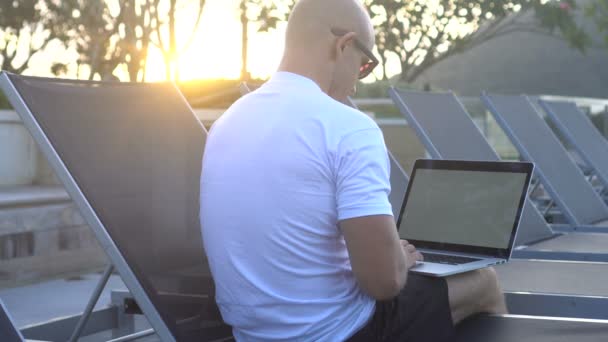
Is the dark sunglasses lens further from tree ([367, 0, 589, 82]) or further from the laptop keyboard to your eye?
tree ([367, 0, 589, 82])

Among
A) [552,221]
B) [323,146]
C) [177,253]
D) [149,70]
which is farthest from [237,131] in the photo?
[149,70]

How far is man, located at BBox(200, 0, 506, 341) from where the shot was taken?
89.7 inches

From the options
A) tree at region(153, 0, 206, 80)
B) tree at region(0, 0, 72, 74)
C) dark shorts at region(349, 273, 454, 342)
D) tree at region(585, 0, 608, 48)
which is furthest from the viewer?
tree at region(585, 0, 608, 48)

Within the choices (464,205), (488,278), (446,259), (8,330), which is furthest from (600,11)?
(8,330)

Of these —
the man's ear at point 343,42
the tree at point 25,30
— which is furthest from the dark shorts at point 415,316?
the tree at point 25,30

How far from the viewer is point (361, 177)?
2246 millimetres

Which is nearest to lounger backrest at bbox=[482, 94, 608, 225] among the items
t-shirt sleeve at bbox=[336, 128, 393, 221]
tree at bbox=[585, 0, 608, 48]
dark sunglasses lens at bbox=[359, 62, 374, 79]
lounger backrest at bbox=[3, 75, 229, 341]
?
lounger backrest at bbox=[3, 75, 229, 341]

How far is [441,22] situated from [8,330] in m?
31.0

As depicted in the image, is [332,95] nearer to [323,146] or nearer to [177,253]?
[323,146]

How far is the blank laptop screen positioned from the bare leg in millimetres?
507

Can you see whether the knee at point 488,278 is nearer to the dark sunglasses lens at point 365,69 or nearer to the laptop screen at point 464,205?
the laptop screen at point 464,205

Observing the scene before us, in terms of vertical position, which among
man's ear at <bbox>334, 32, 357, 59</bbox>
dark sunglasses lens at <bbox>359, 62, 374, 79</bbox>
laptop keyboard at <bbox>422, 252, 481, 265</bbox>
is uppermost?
man's ear at <bbox>334, 32, 357, 59</bbox>

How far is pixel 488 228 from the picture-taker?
3.60 metres

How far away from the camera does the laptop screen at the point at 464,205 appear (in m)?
3.60
